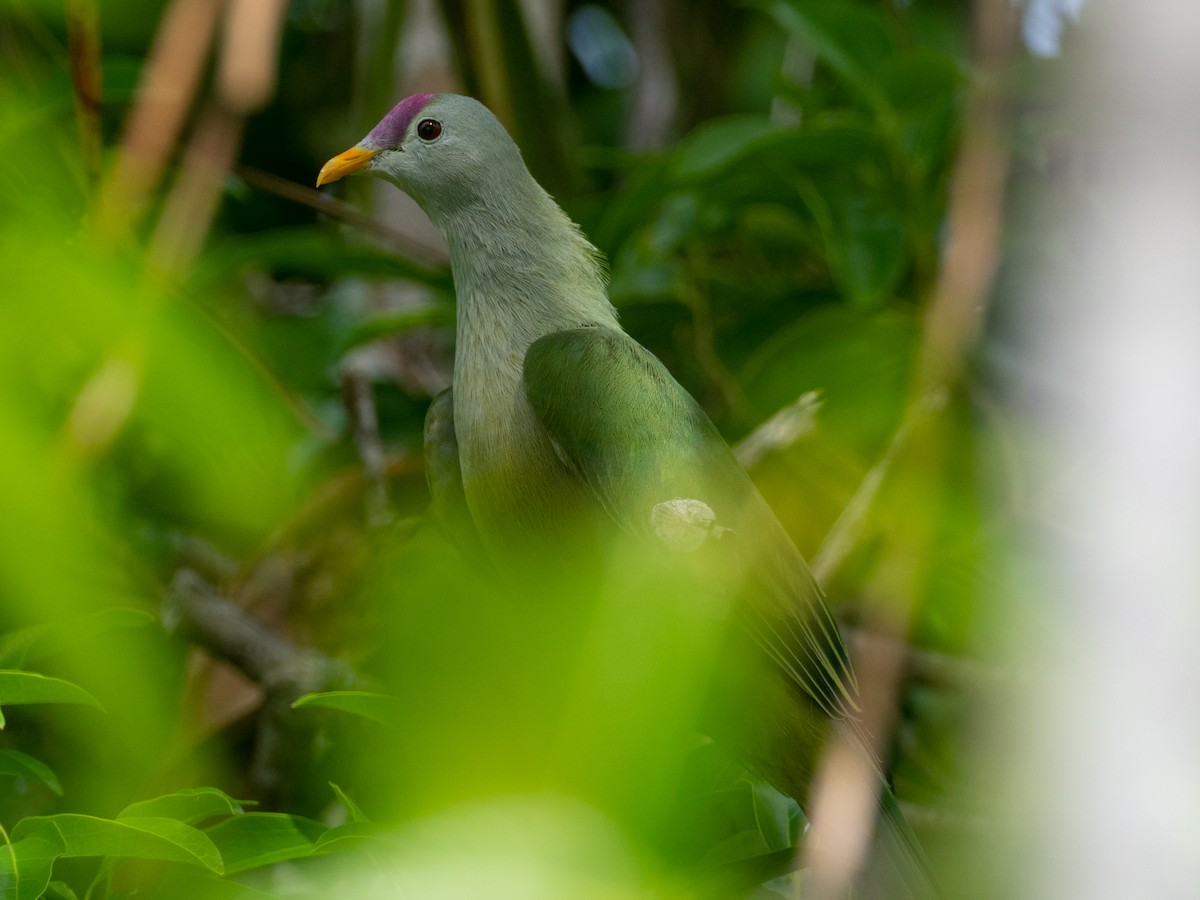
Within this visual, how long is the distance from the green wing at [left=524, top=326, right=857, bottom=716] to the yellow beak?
1.19 ft

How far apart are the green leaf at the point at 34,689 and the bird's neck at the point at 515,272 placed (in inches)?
26.7

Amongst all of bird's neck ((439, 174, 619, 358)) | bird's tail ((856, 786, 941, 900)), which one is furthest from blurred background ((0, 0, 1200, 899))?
bird's neck ((439, 174, 619, 358))

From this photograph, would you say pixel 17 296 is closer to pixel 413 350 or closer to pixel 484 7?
pixel 484 7

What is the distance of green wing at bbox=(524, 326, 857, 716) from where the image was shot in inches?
67.1

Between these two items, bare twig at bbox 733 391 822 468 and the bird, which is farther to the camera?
bare twig at bbox 733 391 822 468

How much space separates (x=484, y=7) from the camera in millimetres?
2508

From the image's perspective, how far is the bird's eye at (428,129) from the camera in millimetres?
1810

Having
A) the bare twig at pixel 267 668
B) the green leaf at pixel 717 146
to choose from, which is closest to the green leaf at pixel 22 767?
the bare twig at pixel 267 668

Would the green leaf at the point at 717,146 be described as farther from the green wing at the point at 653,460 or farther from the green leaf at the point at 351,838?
the green leaf at the point at 351,838

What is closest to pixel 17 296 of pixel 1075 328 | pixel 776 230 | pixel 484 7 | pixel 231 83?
pixel 231 83

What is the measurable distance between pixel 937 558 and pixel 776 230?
3.32ft

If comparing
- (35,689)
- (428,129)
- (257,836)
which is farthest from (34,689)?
(428,129)

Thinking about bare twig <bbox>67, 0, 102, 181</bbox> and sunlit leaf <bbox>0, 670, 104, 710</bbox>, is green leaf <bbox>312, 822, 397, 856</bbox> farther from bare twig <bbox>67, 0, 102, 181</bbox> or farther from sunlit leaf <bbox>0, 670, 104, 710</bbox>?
bare twig <bbox>67, 0, 102, 181</bbox>

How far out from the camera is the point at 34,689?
1.49 meters
